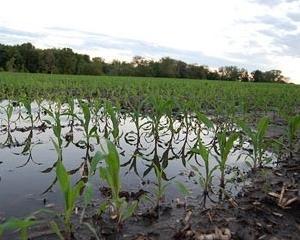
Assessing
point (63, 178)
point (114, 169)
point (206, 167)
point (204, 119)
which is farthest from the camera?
point (204, 119)

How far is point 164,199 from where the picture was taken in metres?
3.36

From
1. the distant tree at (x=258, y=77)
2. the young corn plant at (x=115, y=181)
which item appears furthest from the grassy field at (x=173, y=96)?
the distant tree at (x=258, y=77)

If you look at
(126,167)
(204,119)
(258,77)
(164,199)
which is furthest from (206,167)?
(258,77)

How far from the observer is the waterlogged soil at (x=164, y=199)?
262 cm

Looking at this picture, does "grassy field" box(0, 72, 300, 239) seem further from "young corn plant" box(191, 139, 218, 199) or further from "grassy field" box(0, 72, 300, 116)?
"grassy field" box(0, 72, 300, 116)

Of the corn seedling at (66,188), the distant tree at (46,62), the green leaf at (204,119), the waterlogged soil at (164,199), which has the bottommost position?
the waterlogged soil at (164,199)

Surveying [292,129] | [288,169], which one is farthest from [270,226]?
[292,129]

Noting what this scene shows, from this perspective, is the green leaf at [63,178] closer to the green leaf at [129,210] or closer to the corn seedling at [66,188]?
the corn seedling at [66,188]

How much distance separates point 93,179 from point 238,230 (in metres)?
1.66

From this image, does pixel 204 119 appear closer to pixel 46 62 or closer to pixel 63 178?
pixel 63 178

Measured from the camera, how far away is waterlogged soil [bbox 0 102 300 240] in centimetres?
262

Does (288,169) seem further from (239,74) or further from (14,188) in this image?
(239,74)

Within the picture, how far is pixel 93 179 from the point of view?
383 cm

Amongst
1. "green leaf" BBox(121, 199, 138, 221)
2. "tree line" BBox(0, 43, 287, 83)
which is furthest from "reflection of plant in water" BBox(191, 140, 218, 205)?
"tree line" BBox(0, 43, 287, 83)
